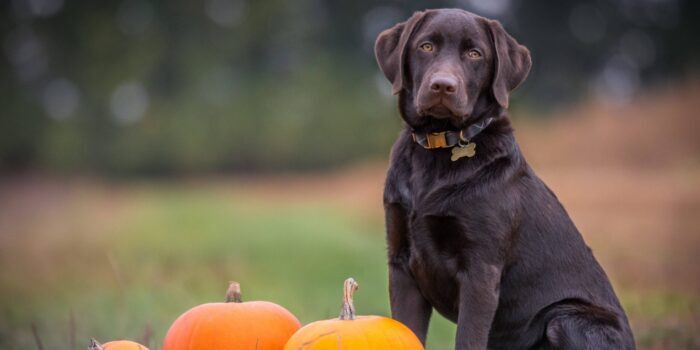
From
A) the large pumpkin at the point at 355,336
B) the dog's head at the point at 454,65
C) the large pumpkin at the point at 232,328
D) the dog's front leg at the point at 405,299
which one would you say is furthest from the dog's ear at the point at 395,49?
the large pumpkin at the point at 232,328

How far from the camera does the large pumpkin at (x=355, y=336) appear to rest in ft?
10.4

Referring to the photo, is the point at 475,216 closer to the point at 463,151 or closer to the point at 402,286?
the point at 463,151

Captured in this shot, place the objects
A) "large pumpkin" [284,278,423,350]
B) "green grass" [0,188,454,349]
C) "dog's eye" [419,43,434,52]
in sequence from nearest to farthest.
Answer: "large pumpkin" [284,278,423,350] → "dog's eye" [419,43,434,52] → "green grass" [0,188,454,349]

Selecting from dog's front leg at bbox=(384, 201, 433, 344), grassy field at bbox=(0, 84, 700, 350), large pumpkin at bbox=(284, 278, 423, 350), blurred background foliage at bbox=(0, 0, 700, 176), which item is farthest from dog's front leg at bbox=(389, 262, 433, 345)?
blurred background foliage at bbox=(0, 0, 700, 176)

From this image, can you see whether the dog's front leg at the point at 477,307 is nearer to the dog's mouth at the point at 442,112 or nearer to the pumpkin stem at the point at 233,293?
the dog's mouth at the point at 442,112

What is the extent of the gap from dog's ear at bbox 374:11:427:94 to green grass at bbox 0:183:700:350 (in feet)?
5.48

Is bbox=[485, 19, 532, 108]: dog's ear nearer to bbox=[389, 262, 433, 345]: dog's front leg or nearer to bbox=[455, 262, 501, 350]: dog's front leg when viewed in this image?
bbox=[455, 262, 501, 350]: dog's front leg

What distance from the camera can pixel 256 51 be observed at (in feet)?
85.9

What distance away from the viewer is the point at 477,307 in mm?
3324

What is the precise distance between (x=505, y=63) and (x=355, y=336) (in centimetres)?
127

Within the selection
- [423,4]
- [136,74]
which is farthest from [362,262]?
[423,4]

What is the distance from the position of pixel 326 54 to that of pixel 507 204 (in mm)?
23443

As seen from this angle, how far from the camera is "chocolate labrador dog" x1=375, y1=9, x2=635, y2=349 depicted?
335cm

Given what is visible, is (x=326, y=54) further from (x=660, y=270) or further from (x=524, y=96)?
(x=660, y=270)
